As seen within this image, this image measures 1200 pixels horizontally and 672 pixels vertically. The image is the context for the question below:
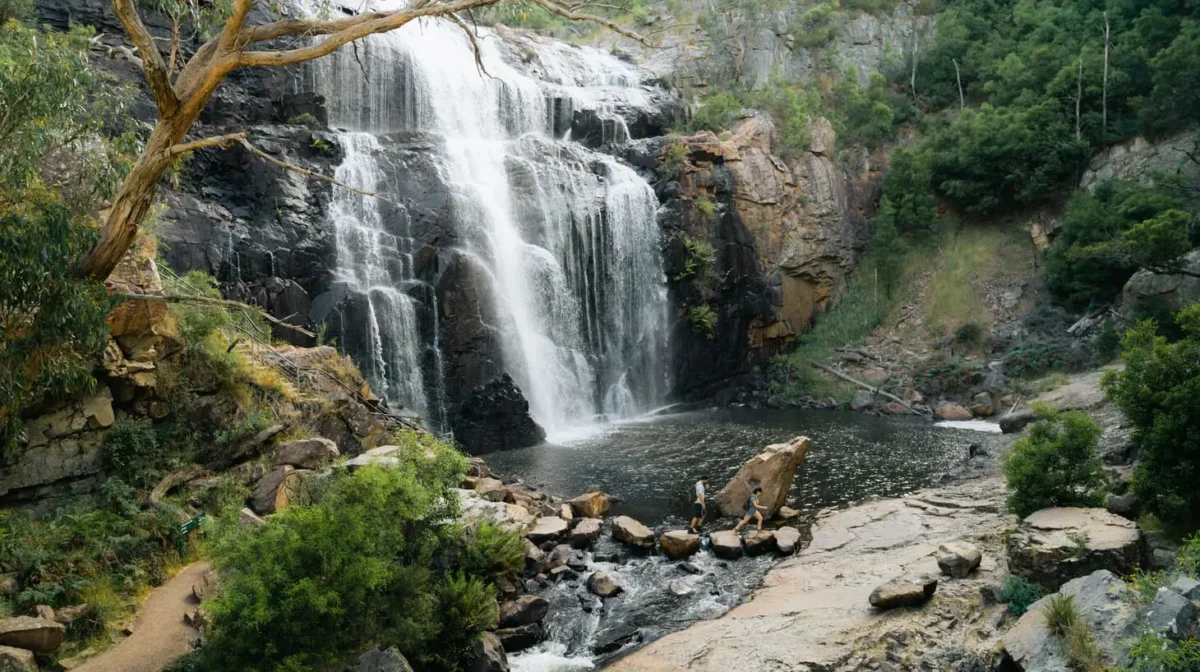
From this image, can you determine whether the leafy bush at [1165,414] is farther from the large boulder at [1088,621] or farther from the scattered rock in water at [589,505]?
the scattered rock in water at [589,505]

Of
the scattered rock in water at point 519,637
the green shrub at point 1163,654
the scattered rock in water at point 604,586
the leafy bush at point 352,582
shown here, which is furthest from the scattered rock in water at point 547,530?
the green shrub at point 1163,654

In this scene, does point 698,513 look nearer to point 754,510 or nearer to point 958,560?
point 754,510

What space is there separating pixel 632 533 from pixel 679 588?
2.18m

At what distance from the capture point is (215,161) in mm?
25500

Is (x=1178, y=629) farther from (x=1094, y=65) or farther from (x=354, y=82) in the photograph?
(x=1094, y=65)

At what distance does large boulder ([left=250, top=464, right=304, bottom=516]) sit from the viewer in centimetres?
1234

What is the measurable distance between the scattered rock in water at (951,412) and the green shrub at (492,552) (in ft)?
69.0

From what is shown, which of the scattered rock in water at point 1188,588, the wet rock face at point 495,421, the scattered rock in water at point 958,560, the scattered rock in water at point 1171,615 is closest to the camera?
the scattered rock in water at point 1171,615

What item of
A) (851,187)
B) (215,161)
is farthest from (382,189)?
(851,187)

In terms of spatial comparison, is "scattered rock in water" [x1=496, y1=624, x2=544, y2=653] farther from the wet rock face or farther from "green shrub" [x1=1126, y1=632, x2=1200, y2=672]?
the wet rock face

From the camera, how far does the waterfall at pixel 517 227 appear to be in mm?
25344

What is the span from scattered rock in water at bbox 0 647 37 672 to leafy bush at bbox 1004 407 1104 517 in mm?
13536

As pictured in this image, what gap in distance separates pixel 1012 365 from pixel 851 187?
12765 millimetres

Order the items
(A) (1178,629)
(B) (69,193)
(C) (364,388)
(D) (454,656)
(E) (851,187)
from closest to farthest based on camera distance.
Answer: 1. (A) (1178,629)
2. (D) (454,656)
3. (B) (69,193)
4. (C) (364,388)
5. (E) (851,187)
